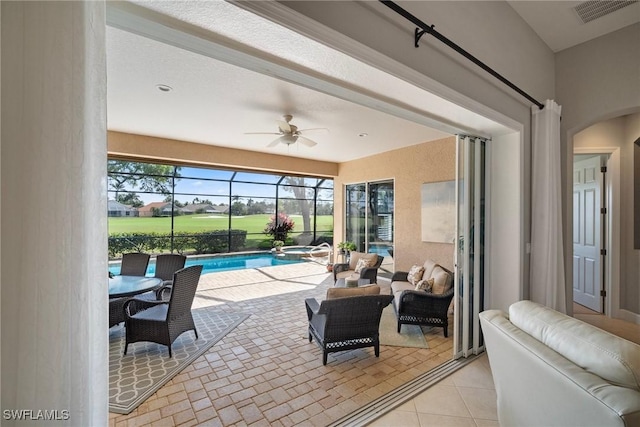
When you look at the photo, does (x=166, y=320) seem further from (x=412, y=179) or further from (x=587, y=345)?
(x=412, y=179)

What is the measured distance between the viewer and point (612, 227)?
12.1 ft

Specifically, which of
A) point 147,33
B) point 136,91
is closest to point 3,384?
point 147,33

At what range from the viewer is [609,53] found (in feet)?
8.67

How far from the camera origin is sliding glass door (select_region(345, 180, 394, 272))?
625 centimetres

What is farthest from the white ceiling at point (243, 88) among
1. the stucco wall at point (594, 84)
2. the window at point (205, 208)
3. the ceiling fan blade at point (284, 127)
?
the window at point (205, 208)

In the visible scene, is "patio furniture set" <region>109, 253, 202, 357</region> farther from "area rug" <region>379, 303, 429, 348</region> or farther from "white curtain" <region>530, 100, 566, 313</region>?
"white curtain" <region>530, 100, 566, 313</region>

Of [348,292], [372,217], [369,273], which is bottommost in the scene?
[369,273]

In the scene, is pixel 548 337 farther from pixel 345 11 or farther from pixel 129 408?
pixel 129 408

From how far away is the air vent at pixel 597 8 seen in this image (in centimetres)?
229

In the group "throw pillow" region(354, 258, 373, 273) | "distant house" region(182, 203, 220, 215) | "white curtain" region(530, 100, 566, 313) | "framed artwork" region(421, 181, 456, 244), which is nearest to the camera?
"white curtain" region(530, 100, 566, 313)

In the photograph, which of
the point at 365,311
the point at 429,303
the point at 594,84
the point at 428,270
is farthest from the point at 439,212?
the point at 365,311

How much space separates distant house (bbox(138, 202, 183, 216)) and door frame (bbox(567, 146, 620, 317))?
34.1 feet

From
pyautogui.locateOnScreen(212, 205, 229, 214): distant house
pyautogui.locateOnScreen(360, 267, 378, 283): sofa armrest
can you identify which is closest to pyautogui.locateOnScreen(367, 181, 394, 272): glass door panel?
pyautogui.locateOnScreen(360, 267, 378, 283): sofa armrest

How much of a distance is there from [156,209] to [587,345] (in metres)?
10.4
